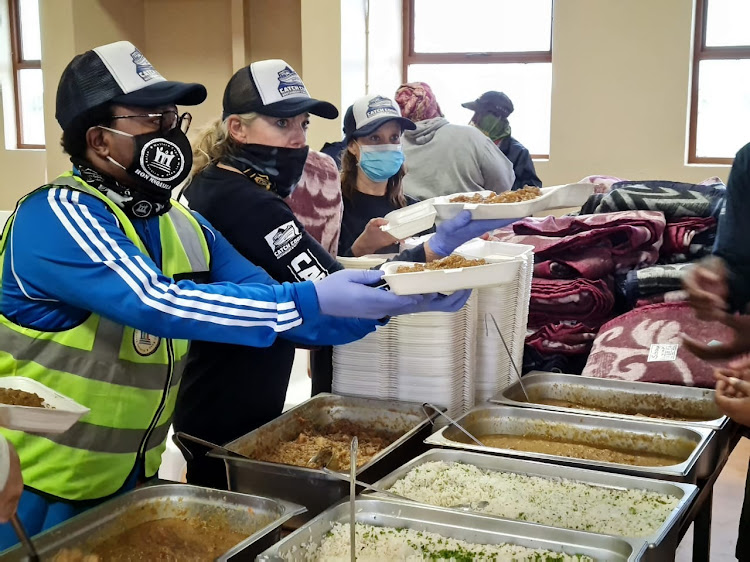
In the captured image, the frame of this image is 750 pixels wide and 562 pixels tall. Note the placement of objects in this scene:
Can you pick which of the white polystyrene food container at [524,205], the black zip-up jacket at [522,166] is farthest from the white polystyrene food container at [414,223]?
the black zip-up jacket at [522,166]

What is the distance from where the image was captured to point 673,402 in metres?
2.00

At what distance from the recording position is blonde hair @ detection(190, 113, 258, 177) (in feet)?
5.92

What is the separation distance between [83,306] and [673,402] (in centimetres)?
141

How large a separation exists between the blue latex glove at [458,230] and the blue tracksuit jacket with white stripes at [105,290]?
1.44 feet

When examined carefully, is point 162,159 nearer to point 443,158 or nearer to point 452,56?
point 443,158

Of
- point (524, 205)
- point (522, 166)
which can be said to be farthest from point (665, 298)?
point (522, 166)

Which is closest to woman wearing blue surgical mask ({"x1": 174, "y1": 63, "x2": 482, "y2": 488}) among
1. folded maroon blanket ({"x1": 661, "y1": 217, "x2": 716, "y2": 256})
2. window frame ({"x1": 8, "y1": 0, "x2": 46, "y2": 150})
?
folded maroon blanket ({"x1": 661, "y1": 217, "x2": 716, "y2": 256})

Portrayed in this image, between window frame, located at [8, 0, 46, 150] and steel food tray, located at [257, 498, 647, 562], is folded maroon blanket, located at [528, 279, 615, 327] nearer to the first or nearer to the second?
steel food tray, located at [257, 498, 647, 562]

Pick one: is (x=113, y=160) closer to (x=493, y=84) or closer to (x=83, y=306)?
(x=83, y=306)

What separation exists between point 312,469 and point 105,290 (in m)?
0.45

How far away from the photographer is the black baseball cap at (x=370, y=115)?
8.69 feet

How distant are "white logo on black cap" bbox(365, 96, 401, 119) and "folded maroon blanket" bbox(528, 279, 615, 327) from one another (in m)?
0.76

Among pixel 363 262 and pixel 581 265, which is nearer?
pixel 363 262

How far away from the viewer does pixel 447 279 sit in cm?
138
